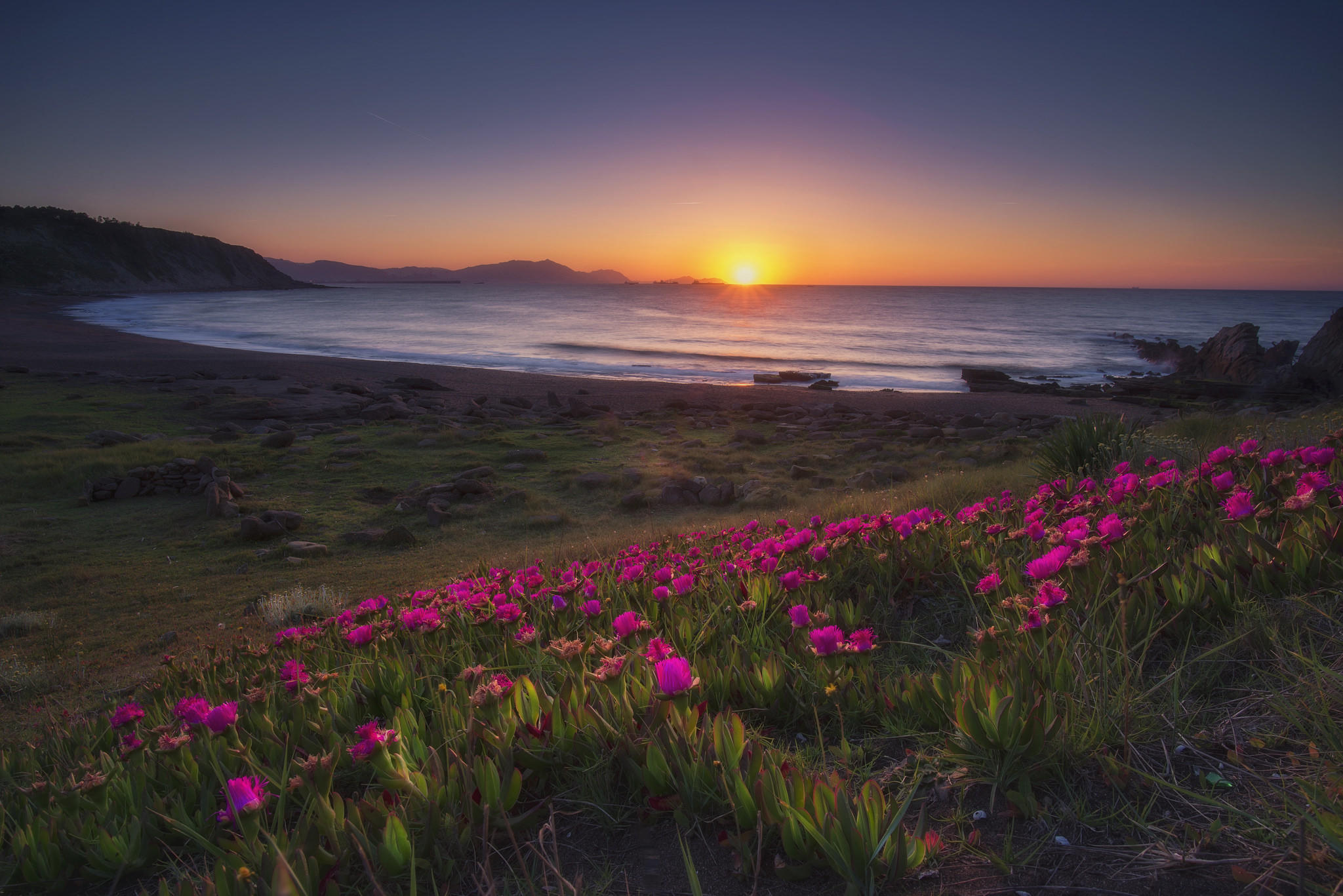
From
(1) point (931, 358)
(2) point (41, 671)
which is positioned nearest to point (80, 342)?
(2) point (41, 671)

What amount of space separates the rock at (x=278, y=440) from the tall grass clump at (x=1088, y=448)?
1272 centimetres

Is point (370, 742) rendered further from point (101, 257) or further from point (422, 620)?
point (101, 257)

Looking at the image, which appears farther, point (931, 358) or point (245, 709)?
point (931, 358)

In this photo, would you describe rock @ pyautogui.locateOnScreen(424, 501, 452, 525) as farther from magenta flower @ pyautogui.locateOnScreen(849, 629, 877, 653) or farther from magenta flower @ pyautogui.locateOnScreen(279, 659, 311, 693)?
magenta flower @ pyautogui.locateOnScreen(849, 629, 877, 653)

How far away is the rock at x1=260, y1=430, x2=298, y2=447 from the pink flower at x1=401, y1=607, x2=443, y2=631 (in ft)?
37.8

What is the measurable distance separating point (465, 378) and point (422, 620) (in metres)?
25.2

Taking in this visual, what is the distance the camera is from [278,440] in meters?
12.5

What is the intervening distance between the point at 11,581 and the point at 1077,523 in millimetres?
9043

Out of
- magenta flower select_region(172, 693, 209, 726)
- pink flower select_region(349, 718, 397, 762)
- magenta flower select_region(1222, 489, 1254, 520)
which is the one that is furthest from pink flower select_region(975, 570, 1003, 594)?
magenta flower select_region(172, 693, 209, 726)

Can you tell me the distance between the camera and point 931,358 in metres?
40.4

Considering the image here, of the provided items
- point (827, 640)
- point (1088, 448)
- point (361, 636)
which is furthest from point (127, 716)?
point (1088, 448)

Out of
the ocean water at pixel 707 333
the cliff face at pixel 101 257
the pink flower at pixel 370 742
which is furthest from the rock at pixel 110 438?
the cliff face at pixel 101 257

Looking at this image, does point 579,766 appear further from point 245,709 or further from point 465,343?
point 465,343

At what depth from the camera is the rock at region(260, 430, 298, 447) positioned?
40.7ft
